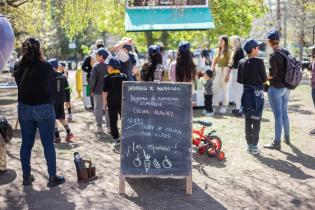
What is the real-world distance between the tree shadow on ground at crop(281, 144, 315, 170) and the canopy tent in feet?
17.2

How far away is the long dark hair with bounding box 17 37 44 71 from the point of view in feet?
18.1

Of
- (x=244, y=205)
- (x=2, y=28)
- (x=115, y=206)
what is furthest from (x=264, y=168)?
(x=2, y=28)

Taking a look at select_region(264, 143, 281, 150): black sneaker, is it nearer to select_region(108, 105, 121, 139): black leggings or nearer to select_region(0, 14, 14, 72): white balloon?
select_region(108, 105, 121, 139): black leggings

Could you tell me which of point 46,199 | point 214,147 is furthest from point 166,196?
point 214,147


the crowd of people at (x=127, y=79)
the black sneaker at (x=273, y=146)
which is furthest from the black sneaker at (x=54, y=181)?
the black sneaker at (x=273, y=146)

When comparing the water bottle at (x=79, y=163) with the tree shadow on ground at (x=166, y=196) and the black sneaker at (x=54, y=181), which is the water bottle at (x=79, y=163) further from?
the tree shadow on ground at (x=166, y=196)

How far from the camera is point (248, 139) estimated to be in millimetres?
7648

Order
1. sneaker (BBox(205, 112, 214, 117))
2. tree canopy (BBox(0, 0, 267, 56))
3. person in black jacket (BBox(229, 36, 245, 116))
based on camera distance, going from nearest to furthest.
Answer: person in black jacket (BBox(229, 36, 245, 116)) → tree canopy (BBox(0, 0, 267, 56)) → sneaker (BBox(205, 112, 214, 117))

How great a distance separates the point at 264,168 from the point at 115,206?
2.51 metres

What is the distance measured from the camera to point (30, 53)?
5.52 m

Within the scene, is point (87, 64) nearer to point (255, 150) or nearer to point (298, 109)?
point (255, 150)

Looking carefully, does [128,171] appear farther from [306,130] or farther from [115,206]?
[306,130]

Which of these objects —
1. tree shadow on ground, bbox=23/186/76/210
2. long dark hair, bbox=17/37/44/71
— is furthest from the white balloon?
tree shadow on ground, bbox=23/186/76/210

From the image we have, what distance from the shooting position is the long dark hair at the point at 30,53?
552 cm
